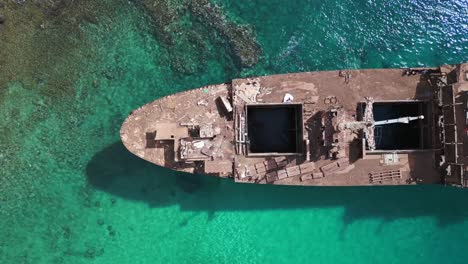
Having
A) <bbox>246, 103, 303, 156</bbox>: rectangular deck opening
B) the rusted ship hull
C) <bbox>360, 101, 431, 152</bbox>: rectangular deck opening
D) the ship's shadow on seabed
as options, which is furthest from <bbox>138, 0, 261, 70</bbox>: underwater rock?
<bbox>360, 101, 431, 152</bbox>: rectangular deck opening

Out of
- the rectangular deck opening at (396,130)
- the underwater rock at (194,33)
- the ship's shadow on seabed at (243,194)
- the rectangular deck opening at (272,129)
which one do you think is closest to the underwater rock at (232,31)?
the underwater rock at (194,33)

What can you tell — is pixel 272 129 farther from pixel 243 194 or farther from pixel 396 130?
pixel 396 130

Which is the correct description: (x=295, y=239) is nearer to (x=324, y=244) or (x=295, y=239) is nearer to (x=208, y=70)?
(x=324, y=244)

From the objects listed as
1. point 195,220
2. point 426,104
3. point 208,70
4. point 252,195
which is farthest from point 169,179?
point 426,104

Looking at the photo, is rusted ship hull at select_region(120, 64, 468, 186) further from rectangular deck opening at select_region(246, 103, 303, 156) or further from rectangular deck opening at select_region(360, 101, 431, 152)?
rectangular deck opening at select_region(246, 103, 303, 156)

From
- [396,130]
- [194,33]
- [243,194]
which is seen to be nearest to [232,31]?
[194,33]

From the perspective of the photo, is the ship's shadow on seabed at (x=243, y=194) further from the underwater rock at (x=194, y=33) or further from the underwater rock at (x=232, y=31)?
the underwater rock at (x=232, y=31)
